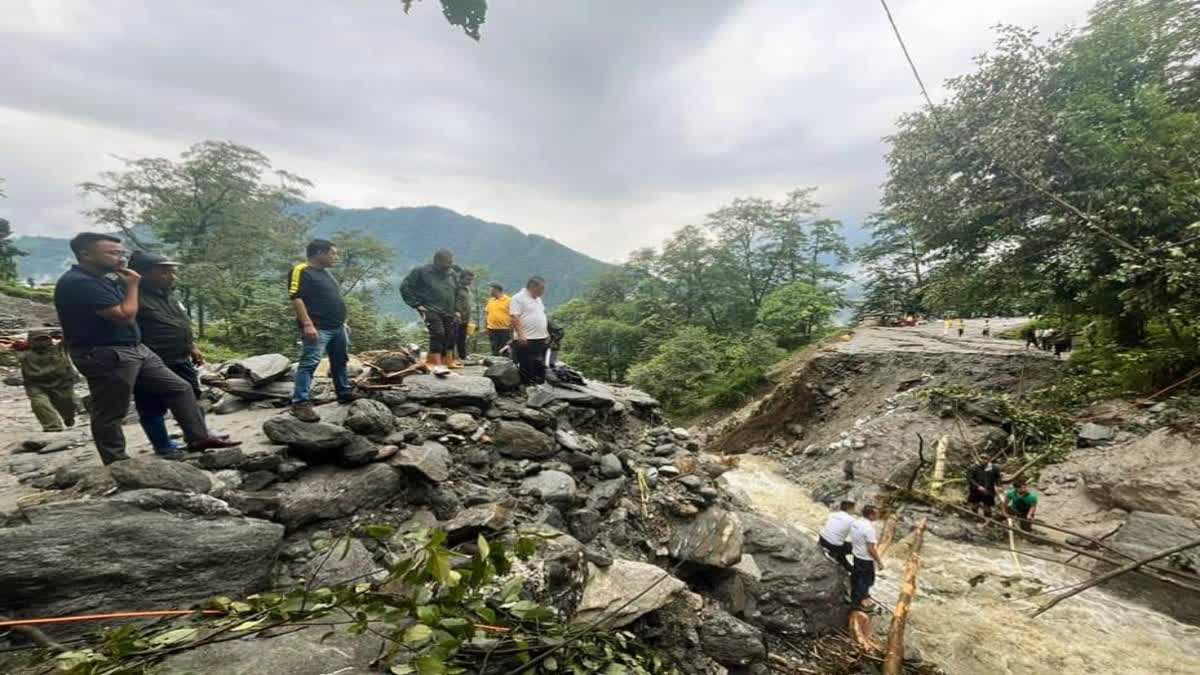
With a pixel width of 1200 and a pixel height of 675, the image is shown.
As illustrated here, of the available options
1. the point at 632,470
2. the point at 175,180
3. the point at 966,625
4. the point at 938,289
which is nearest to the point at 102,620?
the point at 632,470

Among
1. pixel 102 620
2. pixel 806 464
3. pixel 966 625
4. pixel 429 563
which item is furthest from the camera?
pixel 806 464

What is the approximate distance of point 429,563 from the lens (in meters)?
1.75

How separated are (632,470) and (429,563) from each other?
4.44 metres

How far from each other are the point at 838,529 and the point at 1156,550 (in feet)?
14.5

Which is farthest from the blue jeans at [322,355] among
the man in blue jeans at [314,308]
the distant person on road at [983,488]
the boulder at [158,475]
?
the distant person on road at [983,488]

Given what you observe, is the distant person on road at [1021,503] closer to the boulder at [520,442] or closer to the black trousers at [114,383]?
the boulder at [520,442]

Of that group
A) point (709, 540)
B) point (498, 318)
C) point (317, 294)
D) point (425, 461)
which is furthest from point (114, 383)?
point (498, 318)

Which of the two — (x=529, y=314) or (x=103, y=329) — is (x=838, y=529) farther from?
(x=103, y=329)

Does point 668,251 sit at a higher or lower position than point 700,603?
higher

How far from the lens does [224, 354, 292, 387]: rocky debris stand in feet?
19.0

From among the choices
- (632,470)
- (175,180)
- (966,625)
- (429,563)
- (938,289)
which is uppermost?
(175,180)

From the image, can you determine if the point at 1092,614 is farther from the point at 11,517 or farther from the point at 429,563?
the point at 11,517

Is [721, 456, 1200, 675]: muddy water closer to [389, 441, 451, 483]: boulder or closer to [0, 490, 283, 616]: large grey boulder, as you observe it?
[389, 441, 451, 483]: boulder

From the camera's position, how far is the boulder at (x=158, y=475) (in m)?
2.88
